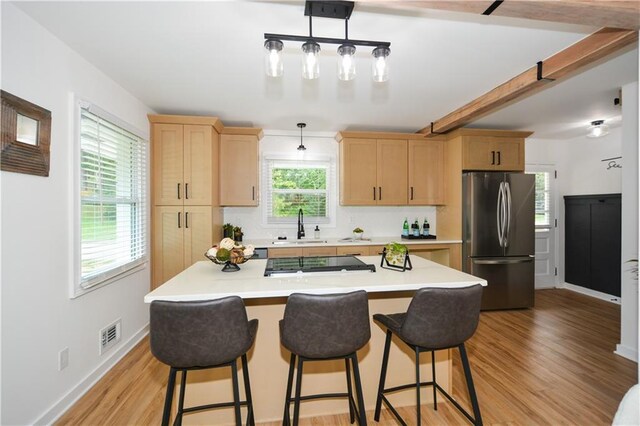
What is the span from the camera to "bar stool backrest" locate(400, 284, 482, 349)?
155 cm

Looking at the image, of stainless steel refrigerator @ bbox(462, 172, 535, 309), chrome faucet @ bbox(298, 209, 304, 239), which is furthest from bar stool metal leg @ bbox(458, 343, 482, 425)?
chrome faucet @ bbox(298, 209, 304, 239)

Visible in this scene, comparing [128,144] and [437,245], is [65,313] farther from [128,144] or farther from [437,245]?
[437,245]

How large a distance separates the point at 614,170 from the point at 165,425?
6163 millimetres

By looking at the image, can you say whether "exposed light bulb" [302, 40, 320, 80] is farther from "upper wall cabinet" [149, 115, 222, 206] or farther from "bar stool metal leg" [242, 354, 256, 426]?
"upper wall cabinet" [149, 115, 222, 206]

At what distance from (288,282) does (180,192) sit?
2.37m

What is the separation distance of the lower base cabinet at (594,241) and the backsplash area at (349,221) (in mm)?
2334

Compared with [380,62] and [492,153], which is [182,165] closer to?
[380,62]

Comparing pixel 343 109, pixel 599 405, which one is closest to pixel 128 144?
pixel 343 109

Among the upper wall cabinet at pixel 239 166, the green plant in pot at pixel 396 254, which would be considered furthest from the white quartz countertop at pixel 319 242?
the green plant in pot at pixel 396 254

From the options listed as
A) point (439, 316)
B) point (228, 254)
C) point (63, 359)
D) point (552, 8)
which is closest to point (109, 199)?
point (63, 359)

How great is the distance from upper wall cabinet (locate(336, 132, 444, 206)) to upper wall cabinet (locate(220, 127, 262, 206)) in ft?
4.16

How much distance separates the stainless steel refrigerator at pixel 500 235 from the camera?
157 inches

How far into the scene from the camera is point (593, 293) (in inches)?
180

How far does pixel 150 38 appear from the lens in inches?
80.1
